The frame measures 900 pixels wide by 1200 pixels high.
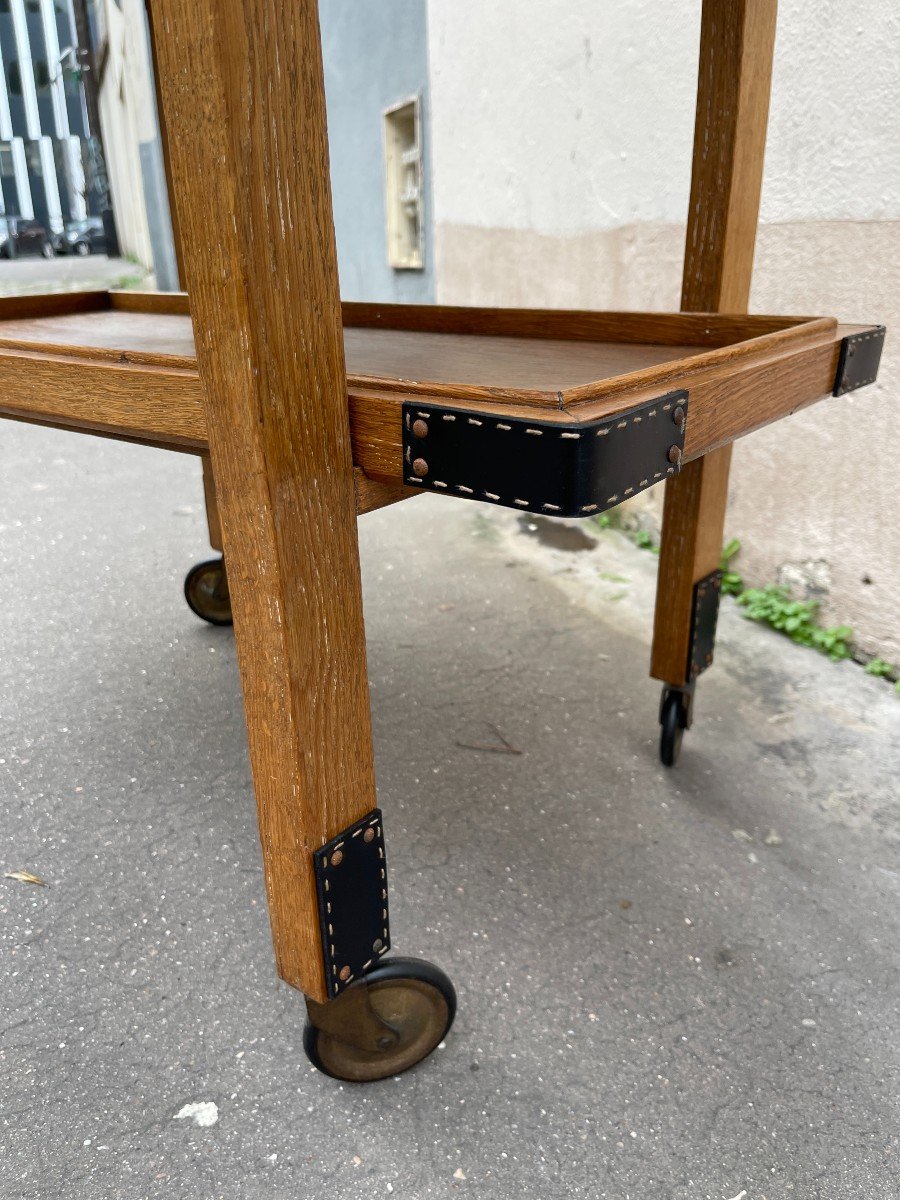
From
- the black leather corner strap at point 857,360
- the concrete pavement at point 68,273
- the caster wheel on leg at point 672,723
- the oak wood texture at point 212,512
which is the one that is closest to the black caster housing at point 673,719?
the caster wheel on leg at point 672,723

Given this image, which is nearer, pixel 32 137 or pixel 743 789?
pixel 743 789

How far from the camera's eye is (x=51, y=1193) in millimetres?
1037

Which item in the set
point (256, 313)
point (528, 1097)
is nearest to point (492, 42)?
point (256, 313)

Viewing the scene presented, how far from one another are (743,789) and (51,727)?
150 cm

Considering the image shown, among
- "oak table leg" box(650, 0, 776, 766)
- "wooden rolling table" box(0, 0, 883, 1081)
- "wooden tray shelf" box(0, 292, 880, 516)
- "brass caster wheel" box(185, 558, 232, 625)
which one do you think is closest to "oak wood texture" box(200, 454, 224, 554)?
"brass caster wheel" box(185, 558, 232, 625)

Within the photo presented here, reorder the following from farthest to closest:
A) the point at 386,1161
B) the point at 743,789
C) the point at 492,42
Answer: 1. the point at 492,42
2. the point at 743,789
3. the point at 386,1161

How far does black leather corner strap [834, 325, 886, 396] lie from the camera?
52.6 inches

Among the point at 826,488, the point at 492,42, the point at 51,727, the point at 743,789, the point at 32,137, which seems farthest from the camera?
the point at 32,137

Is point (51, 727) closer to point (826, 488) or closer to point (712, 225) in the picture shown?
point (712, 225)

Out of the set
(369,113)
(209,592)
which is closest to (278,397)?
(209,592)

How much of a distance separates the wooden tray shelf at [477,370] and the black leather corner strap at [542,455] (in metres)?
0.02

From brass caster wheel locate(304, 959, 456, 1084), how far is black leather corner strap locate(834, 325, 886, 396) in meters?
1.02

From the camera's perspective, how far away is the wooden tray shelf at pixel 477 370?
0.90 metres

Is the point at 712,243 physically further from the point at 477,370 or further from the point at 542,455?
the point at 542,455
